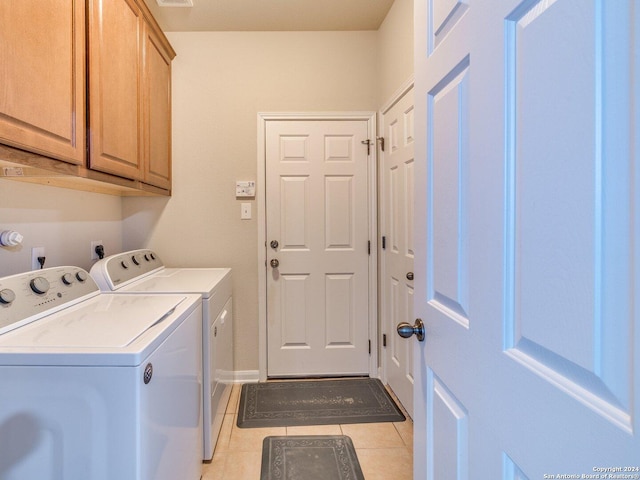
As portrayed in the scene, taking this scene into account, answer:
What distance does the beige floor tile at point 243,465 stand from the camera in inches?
63.7

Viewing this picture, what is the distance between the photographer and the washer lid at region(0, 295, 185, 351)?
94 cm

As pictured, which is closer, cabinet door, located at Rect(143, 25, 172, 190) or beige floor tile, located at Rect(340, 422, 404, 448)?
beige floor tile, located at Rect(340, 422, 404, 448)

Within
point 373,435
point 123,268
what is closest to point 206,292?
point 123,268

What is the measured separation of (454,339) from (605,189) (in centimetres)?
45

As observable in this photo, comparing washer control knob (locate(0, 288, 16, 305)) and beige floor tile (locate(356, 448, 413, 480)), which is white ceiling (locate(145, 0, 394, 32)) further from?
beige floor tile (locate(356, 448, 413, 480))

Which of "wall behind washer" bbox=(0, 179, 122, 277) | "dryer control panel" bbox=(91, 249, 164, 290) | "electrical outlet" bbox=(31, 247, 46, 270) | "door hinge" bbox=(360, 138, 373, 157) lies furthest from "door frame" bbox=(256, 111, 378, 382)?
"electrical outlet" bbox=(31, 247, 46, 270)

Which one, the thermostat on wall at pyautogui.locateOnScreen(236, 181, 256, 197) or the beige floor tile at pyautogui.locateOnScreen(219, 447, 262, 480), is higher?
the thermostat on wall at pyautogui.locateOnScreen(236, 181, 256, 197)

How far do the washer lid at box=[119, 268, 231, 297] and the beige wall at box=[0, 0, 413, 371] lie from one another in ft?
0.77

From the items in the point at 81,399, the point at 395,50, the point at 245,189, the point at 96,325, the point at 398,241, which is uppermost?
the point at 395,50

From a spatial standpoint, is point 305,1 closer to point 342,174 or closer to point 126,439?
point 342,174

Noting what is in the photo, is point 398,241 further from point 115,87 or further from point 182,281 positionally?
point 115,87

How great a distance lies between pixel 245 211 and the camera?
8.36 feet

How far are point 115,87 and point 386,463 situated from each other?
2224 millimetres

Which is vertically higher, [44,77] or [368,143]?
[368,143]
